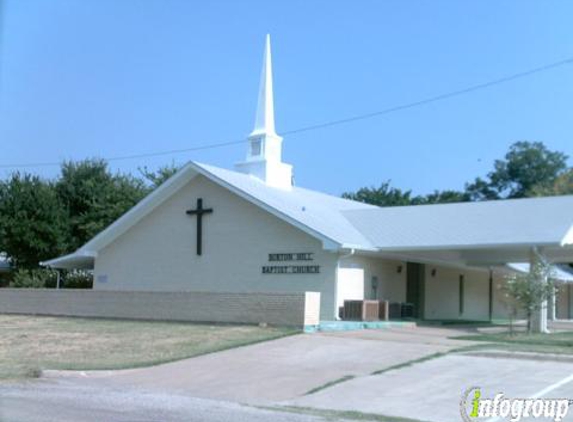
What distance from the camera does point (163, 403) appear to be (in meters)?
12.5

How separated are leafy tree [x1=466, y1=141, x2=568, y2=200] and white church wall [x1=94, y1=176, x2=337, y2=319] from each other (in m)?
57.0

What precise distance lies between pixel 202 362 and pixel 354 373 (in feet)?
12.2

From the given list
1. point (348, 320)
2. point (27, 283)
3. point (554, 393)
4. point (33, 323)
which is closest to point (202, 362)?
point (554, 393)

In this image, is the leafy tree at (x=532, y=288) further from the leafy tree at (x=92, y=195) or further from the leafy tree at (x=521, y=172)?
the leafy tree at (x=521, y=172)

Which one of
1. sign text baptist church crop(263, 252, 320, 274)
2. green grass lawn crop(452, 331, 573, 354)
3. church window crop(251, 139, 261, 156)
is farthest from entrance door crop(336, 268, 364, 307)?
church window crop(251, 139, 261, 156)

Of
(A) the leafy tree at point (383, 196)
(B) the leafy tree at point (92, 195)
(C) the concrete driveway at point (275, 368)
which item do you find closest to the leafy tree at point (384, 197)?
(A) the leafy tree at point (383, 196)

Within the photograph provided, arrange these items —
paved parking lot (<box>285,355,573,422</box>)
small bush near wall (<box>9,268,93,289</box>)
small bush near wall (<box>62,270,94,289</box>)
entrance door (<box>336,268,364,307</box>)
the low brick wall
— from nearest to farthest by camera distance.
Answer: paved parking lot (<box>285,355,573,422</box>), the low brick wall, entrance door (<box>336,268,364,307</box>), small bush near wall (<box>9,268,93,289</box>), small bush near wall (<box>62,270,94,289</box>)

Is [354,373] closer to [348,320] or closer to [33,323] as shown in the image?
[348,320]

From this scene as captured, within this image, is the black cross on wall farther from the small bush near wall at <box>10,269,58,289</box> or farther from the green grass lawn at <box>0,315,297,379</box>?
the small bush near wall at <box>10,269,58,289</box>

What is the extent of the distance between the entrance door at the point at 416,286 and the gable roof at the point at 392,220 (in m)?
2.34

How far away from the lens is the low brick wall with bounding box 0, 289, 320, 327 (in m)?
22.9

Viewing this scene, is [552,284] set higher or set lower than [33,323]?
higher

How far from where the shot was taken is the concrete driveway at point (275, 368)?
47.4 feet

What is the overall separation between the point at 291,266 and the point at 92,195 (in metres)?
21.6
